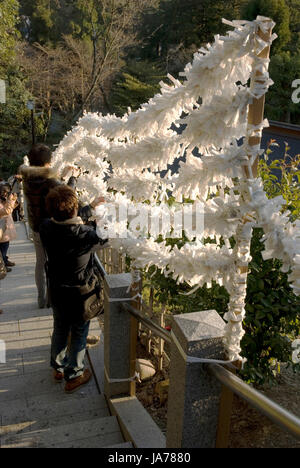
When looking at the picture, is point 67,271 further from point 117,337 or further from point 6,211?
point 6,211

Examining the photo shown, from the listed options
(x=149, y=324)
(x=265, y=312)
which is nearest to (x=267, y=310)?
(x=265, y=312)

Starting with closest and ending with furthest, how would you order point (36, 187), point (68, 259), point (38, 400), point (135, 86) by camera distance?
point (68, 259) → point (38, 400) → point (36, 187) → point (135, 86)

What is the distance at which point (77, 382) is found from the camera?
3.22 m

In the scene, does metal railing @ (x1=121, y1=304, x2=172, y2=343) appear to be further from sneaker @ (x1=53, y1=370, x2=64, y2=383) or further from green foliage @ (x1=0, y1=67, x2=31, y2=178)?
green foliage @ (x1=0, y1=67, x2=31, y2=178)

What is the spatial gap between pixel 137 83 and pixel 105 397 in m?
22.8

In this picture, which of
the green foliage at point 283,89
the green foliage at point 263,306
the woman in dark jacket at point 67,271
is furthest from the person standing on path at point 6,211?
the green foliage at point 283,89

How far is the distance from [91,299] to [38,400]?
37.8 inches

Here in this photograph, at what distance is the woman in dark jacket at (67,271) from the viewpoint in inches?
105

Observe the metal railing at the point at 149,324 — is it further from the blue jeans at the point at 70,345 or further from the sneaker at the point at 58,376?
the sneaker at the point at 58,376

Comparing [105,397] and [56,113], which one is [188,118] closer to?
[105,397]

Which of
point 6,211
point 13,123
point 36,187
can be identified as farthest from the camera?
point 13,123

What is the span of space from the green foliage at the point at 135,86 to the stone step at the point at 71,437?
21.3 meters
